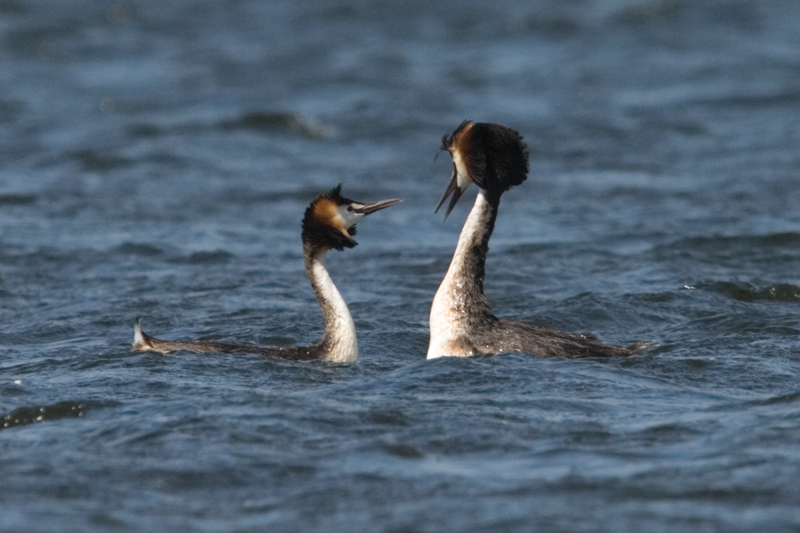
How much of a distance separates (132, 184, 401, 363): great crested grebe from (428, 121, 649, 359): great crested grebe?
657 mm

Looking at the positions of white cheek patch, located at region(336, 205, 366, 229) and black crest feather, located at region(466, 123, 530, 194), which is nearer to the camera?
black crest feather, located at region(466, 123, 530, 194)

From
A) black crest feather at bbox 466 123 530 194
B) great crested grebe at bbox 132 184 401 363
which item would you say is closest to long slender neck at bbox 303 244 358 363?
great crested grebe at bbox 132 184 401 363

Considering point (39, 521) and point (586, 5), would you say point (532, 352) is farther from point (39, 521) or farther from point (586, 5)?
point (586, 5)

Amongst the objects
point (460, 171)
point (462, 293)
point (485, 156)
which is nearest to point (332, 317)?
point (462, 293)

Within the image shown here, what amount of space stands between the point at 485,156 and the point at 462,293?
1024 mm

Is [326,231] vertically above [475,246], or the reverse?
[326,231]

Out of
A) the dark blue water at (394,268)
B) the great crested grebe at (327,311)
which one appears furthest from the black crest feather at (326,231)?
the dark blue water at (394,268)

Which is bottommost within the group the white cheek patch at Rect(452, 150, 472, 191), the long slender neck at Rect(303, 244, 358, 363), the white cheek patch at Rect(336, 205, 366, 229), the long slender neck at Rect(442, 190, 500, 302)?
the long slender neck at Rect(303, 244, 358, 363)

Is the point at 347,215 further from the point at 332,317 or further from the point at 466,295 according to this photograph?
the point at 466,295

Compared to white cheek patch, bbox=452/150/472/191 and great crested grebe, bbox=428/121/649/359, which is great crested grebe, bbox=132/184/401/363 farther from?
great crested grebe, bbox=428/121/649/359

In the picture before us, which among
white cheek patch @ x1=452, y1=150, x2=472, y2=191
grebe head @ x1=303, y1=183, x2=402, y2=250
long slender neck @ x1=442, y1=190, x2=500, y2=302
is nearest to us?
white cheek patch @ x1=452, y1=150, x2=472, y2=191

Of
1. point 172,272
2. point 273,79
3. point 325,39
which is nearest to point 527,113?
point 273,79

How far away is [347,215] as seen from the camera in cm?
959

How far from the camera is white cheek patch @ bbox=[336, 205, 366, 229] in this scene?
957 cm
